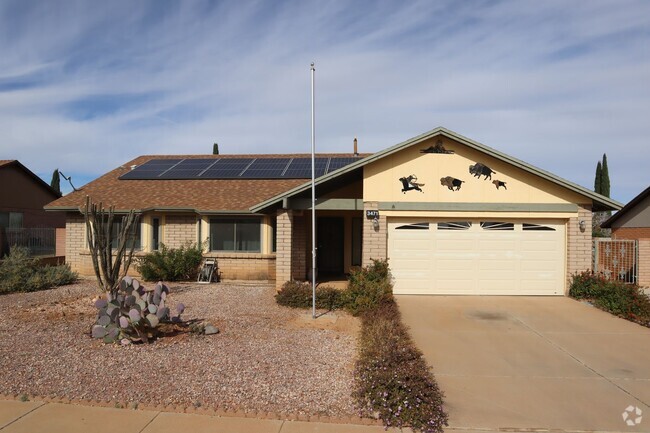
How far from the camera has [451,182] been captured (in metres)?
13.0

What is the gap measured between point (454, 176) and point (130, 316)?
9014mm

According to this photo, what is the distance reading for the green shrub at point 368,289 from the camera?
35.3 feet

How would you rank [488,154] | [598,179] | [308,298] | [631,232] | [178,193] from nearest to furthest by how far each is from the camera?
[308,298]
[488,154]
[178,193]
[631,232]
[598,179]

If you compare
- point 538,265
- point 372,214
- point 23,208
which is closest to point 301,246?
point 372,214

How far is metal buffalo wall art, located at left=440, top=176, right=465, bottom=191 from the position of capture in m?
12.9

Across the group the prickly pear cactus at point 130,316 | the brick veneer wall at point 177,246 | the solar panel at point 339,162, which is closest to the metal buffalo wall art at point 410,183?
the brick veneer wall at point 177,246

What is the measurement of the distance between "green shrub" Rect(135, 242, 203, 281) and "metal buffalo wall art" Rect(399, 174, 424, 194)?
7123 mm

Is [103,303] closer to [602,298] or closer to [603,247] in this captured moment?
[602,298]

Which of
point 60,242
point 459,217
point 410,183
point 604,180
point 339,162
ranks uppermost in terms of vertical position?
point 604,180

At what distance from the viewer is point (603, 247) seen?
16547 millimetres

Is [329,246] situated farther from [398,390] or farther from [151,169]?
[398,390]

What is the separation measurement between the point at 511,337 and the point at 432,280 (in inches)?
175

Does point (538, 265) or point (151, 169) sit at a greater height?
point (151, 169)

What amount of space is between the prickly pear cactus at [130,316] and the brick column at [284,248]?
16.3ft
